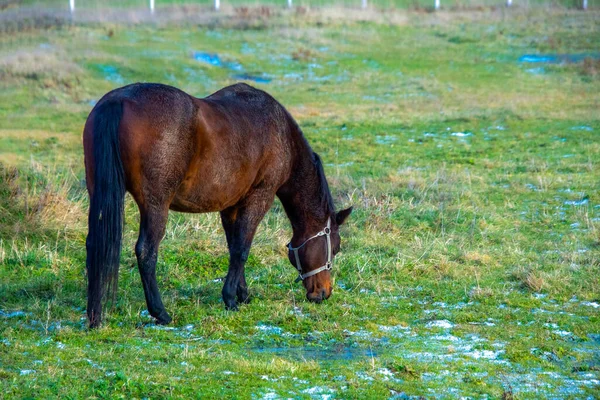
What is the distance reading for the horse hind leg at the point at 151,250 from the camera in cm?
618

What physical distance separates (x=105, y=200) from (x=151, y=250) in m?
0.60

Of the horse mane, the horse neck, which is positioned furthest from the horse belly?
the horse mane

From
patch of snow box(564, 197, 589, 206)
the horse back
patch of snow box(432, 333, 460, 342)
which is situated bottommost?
patch of snow box(564, 197, 589, 206)

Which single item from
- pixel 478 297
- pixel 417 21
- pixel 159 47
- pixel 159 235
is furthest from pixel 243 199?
pixel 417 21

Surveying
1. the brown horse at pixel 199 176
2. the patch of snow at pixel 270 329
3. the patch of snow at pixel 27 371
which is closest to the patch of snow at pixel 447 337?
the patch of snow at pixel 270 329

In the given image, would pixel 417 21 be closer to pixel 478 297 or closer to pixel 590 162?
pixel 590 162

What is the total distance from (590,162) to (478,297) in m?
6.50

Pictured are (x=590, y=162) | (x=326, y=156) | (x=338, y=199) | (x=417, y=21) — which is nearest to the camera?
(x=338, y=199)

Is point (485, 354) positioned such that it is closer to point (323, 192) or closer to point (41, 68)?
point (323, 192)

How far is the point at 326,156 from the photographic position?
542 inches

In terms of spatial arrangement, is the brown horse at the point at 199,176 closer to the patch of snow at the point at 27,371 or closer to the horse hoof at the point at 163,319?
the horse hoof at the point at 163,319

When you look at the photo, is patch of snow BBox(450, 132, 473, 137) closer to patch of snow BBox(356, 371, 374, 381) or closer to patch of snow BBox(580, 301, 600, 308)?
patch of snow BBox(580, 301, 600, 308)

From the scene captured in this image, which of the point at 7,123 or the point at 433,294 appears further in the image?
the point at 7,123

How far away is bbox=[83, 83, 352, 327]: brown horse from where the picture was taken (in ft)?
19.4
